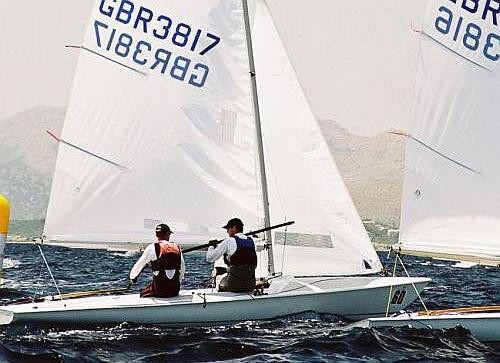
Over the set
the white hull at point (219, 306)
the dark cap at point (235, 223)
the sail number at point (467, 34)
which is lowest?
the white hull at point (219, 306)

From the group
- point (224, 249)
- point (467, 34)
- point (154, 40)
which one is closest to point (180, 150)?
point (154, 40)

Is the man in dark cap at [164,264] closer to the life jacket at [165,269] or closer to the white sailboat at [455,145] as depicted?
the life jacket at [165,269]

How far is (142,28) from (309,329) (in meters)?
5.46

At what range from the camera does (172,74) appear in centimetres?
1384

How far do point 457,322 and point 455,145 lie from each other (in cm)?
264

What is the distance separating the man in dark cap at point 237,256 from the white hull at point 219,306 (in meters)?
0.18

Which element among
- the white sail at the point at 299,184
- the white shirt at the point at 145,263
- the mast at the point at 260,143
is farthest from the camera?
the white sail at the point at 299,184

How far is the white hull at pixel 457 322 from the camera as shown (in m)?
11.0

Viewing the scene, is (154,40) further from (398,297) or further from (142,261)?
(398,297)

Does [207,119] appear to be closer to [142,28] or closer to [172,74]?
[172,74]

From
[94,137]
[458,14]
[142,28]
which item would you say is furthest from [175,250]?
[458,14]

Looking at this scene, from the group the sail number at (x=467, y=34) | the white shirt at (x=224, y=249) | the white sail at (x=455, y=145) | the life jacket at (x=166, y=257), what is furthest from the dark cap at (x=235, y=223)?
the sail number at (x=467, y=34)

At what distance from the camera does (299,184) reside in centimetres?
1387

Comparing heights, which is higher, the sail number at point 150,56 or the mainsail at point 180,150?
the sail number at point 150,56
